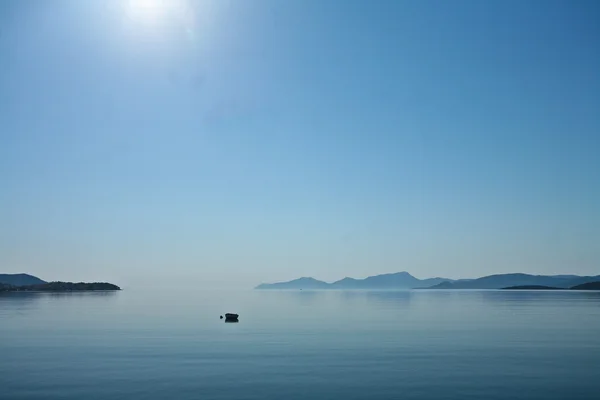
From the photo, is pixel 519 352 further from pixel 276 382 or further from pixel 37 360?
pixel 37 360

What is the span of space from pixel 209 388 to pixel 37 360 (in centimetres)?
2149

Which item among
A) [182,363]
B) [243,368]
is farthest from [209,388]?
[182,363]

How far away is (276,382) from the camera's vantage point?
34.0 m

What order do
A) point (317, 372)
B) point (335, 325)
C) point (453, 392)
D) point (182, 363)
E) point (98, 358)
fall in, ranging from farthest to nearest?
1. point (335, 325)
2. point (98, 358)
3. point (182, 363)
4. point (317, 372)
5. point (453, 392)

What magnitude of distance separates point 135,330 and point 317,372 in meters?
42.9

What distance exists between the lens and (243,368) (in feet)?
129

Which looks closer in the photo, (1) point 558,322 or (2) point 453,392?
(2) point 453,392

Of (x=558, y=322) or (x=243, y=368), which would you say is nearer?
(x=243, y=368)

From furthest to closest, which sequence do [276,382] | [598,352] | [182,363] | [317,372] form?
[598,352] → [182,363] → [317,372] → [276,382]

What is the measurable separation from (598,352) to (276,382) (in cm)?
3547

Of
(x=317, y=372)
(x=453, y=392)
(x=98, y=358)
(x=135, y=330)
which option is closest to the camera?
(x=453, y=392)

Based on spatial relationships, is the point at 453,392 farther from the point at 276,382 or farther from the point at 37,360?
the point at 37,360

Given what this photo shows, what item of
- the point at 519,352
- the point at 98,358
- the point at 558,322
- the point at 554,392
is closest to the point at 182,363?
the point at 98,358

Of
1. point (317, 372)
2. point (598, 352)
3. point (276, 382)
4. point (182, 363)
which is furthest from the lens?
point (598, 352)
